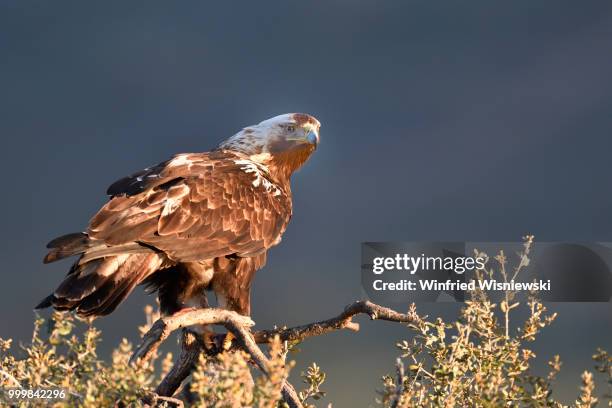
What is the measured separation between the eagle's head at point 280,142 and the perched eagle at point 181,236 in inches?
4.7

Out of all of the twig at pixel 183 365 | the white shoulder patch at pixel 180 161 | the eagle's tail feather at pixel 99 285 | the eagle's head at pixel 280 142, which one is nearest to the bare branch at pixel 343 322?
the twig at pixel 183 365

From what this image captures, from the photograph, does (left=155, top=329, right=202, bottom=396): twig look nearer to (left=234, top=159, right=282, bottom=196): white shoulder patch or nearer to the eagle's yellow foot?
the eagle's yellow foot

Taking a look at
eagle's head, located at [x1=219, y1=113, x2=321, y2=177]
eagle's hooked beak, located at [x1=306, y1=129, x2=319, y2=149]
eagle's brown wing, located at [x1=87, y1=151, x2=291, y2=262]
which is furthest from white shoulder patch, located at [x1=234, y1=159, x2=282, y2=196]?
eagle's hooked beak, located at [x1=306, y1=129, x2=319, y2=149]

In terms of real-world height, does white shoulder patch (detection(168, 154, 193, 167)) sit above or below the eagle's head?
below

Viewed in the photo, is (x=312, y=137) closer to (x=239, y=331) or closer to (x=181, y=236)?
(x=181, y=236)

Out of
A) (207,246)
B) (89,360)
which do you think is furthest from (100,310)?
(89,360)

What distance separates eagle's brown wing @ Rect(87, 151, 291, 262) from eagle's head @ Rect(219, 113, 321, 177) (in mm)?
599

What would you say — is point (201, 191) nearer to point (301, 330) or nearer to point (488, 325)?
point (301, 330)

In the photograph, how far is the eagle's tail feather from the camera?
5547 mm

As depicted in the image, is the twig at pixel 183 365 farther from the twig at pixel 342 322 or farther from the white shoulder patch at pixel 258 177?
the white shoulder patch at pixel 258 177

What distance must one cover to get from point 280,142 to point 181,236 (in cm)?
217

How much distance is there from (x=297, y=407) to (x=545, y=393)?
1611 millimetres

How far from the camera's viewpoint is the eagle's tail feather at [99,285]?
555cm

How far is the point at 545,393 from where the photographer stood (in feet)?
14.2
